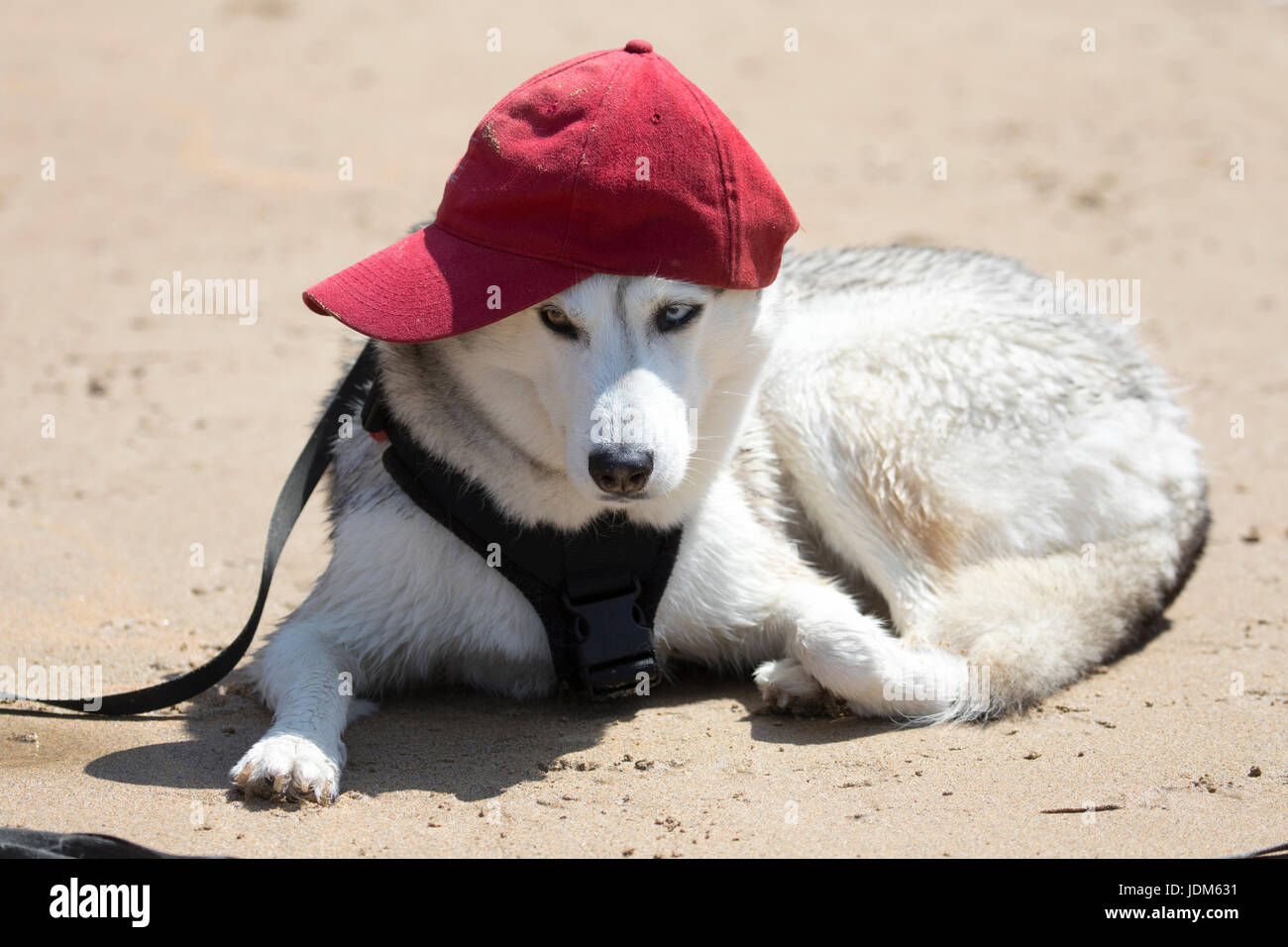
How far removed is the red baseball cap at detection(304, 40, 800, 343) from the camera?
9.50 ft

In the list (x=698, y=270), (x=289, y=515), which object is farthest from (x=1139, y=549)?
(x=289, y=515)

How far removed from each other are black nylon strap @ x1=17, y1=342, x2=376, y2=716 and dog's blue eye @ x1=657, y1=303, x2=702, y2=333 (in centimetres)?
94

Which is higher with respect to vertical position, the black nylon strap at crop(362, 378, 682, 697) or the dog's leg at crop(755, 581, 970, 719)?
the black nylon strap at crop(362, 378, 682, 697)

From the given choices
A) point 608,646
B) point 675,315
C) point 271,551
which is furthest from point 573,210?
point 271,551

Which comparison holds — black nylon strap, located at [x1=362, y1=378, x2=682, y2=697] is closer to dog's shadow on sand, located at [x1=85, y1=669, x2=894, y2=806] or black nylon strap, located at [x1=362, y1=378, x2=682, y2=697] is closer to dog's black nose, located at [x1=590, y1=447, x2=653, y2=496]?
dog's shadow on sand, located at [x1=85, y1=669, x2=894, y2=806]

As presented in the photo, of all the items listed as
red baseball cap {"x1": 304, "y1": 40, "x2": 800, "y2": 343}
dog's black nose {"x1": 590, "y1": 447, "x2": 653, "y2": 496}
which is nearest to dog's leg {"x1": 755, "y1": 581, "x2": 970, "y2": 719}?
dog's black nose {"x1": 590, "y1": 447, "x2": 653, "y2": 496}

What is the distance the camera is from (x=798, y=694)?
3.55 meters

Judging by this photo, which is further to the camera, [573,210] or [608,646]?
[608,646]

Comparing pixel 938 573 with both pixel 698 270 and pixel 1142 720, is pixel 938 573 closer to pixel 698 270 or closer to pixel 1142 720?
pixel 1142 720

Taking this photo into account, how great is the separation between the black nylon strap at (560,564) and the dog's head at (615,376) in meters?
0.12

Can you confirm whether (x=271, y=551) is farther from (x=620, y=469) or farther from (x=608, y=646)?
(x=620, y=469)

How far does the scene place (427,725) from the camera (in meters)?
3.49

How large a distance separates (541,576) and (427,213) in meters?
6.51

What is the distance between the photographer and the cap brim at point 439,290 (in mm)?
2898
